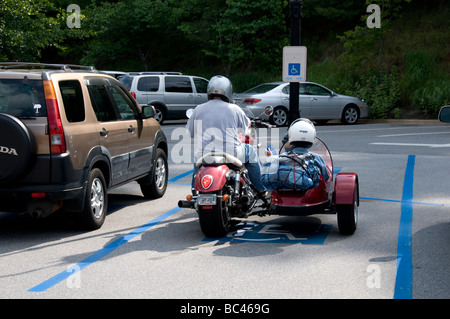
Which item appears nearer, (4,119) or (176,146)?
(4,119)

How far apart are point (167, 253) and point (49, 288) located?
1.38 m

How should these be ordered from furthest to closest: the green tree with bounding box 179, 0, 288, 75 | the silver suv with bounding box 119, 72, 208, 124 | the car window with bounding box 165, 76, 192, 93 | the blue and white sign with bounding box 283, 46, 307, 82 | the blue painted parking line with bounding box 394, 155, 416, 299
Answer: the green tree with bounding box 179, 0, 288, 75, the car window with bounding box 165, 76, 192, 93, the silver suv with bounding box 119, 72, 208, 124, the blue and white sign with bounding box 283, 46, 307, 82, the blue painted parking line with bounding box 394, 155, 416, 299

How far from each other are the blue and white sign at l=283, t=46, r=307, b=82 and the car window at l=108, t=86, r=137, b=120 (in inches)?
155

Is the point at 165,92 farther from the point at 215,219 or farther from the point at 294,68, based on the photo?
the point at 215,219

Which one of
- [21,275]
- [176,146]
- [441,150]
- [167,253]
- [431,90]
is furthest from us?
[431,90]

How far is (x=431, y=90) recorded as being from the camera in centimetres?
2541

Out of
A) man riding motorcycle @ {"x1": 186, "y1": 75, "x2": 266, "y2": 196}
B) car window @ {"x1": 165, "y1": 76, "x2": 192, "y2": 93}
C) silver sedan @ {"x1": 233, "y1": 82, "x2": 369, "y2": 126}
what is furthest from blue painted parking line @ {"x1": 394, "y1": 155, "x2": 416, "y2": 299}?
car window @ {"x1": 165, "y1": 76, "x2": 192, "y2": 93}

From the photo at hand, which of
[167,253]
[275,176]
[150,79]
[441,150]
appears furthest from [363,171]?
[150,79]

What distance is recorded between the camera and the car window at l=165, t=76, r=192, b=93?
23.9 metres

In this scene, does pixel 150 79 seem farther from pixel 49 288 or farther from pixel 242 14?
pixel 49 288

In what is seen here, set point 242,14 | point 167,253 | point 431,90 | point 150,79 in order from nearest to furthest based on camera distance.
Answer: point 167,253 → point 150,79 → point 431,90 → point 242,14

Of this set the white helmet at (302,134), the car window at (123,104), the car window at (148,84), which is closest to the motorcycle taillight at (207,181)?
the white helmet at (302,134)

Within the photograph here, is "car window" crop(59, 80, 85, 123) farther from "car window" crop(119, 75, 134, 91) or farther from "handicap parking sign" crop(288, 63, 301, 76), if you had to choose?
"car window" crop(119, 75, 134, 91)

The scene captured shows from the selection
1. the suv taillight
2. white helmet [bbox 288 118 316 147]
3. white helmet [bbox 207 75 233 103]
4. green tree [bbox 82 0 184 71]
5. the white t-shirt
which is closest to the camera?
the suv taillight
